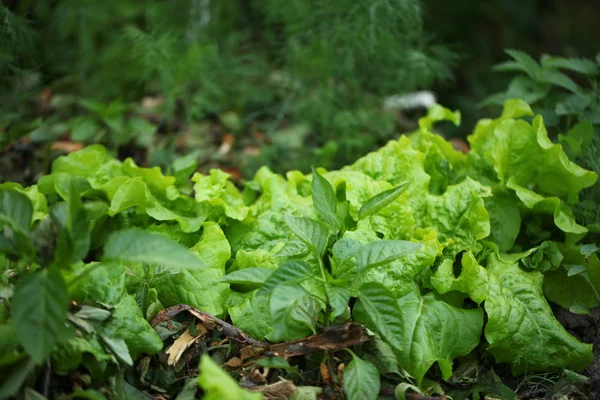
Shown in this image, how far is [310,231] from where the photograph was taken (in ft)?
5.33

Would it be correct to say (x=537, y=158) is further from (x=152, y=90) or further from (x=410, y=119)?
(x=152, y=90)

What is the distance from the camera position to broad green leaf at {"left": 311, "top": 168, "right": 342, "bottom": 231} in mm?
1727

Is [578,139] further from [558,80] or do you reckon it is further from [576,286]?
[576,286]

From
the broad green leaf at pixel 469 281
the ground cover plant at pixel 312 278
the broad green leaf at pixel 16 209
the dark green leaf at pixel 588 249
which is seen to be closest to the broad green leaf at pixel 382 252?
the ground cover plant at pixel 312 278

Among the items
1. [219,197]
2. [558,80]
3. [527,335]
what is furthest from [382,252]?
[558,80]

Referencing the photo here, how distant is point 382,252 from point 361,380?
334 mm

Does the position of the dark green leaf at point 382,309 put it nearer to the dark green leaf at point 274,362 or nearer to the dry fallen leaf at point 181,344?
the dark green leaf at point 274,362

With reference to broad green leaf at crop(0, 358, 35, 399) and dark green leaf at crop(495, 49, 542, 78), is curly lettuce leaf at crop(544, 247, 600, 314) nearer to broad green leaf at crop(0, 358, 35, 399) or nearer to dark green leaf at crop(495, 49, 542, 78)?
dark green leaf at crop(495, 49, 542, 78)

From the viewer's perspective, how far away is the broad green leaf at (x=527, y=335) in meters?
1.72

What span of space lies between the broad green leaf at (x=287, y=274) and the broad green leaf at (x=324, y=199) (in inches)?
9.0

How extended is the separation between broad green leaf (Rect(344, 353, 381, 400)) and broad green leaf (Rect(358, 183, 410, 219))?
459mm

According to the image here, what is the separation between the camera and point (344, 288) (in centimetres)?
154

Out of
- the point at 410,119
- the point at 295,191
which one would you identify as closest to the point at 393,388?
the point at 295,191

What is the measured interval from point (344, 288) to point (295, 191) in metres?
0.60
